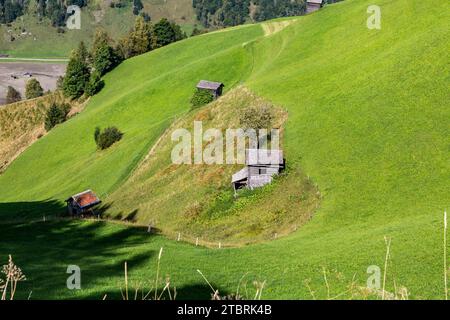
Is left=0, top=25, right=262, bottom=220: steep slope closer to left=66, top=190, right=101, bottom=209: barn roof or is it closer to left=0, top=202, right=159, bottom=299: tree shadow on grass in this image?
left=66, top=190, right=101, bottom=209: barn roof

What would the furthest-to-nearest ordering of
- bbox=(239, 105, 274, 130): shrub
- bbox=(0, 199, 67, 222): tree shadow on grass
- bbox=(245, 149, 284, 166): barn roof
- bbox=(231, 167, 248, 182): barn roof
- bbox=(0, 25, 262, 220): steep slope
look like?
1. bbox=(0, 25, 262, 220): steep slope
2. bbox=(0, 199, 67, 222): tree shadow on grass
3. bbox=(239, 105, 274, 130): shrub
4. bbox=(231, 167, 248, 182): barn roof
5. bbox=(245, 149, 284, 166): barn roof

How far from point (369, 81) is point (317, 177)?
21561 mm

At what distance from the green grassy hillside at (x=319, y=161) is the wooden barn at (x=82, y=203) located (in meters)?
6.59

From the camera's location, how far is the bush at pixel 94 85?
146 meters

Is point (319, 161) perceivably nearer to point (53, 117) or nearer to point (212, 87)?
point (212, 87)

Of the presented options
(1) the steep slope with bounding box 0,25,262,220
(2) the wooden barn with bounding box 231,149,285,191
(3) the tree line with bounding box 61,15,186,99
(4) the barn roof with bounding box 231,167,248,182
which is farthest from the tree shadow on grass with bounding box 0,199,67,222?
(3) the tree line with bounding box 61,15,186,99

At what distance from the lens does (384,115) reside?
55.0 metres

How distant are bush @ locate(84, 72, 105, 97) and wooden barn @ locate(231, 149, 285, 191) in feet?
328

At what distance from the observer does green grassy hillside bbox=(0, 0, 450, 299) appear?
26906 mm

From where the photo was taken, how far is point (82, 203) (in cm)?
6662

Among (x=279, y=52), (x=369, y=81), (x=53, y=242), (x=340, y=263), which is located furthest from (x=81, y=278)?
(x=279, y=52)

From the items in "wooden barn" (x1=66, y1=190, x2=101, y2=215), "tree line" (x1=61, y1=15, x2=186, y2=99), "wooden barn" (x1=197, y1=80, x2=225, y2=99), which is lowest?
"wooden barn" (x1=66, y1=190, x2=101, y2=215)

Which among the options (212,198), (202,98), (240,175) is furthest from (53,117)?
(240,175)
